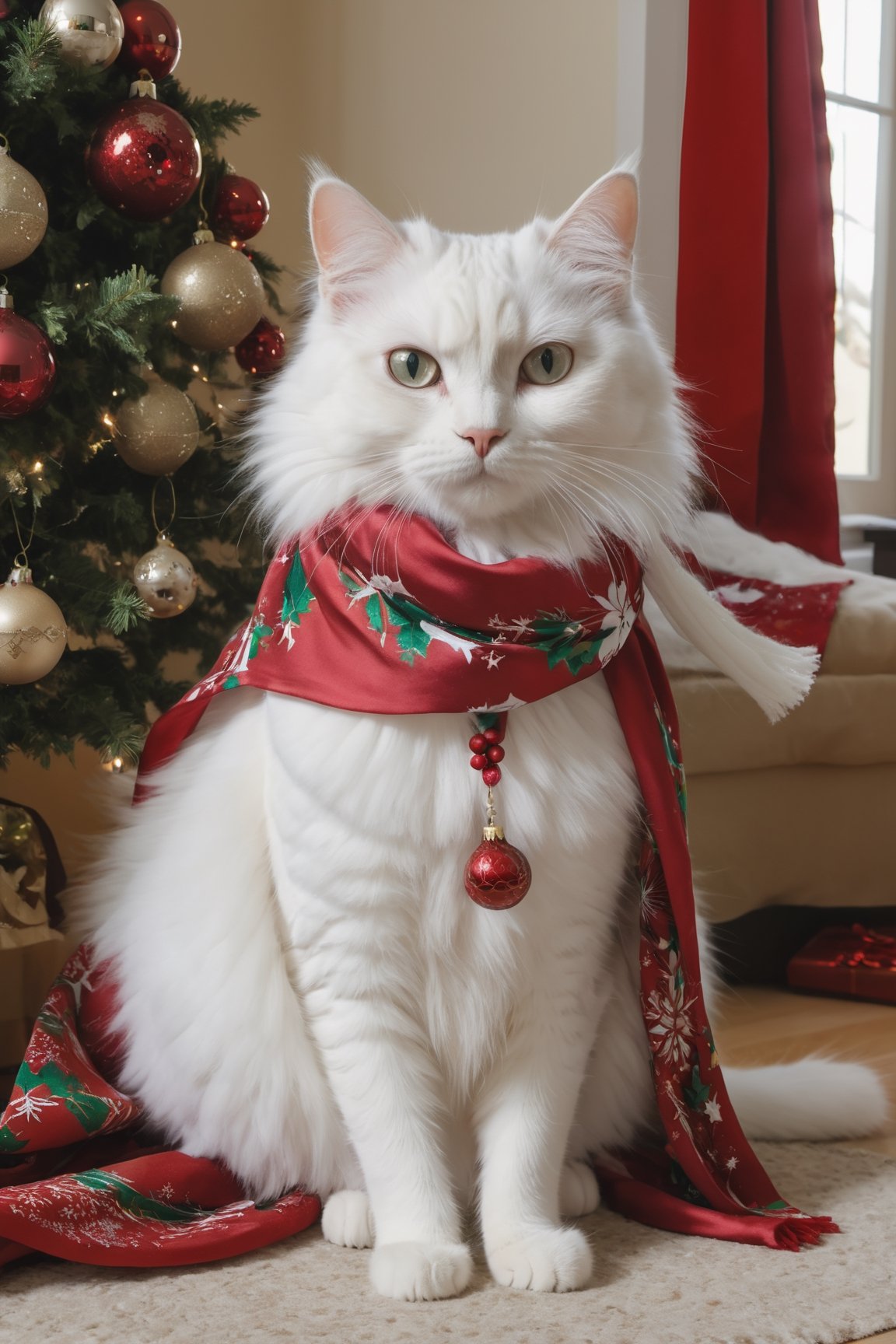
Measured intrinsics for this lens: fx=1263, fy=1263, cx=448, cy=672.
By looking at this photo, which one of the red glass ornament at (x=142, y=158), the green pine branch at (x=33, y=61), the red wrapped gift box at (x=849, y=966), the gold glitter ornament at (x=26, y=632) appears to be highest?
the green pine branch at (x=33, y=61)

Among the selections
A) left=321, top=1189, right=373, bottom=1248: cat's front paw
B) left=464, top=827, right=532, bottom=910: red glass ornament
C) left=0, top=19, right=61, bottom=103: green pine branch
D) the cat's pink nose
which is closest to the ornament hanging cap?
left=0, top=19, right=61, bottom=103: green pine branch

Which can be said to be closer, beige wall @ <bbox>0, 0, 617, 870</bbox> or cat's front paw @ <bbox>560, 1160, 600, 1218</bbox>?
cat's front paw @ <bbox>560, 1160, 600, 1218</bbox>

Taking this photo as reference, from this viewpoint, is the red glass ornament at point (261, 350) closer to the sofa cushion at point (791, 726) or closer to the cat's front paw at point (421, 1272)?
the sofa cushion at point (791, 726)

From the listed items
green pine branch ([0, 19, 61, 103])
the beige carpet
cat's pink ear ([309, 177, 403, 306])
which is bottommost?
the beige carpet

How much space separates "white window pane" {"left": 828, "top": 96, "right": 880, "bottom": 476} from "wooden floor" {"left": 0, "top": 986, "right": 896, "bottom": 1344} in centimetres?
164

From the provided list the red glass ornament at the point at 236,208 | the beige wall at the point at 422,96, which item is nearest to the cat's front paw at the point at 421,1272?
the red glass ornament at the point at 236,208

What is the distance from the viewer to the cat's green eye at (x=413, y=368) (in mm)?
1096

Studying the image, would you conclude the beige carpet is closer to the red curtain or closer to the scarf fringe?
the scarf fringe

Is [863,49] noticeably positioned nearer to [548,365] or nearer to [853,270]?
[853,270]

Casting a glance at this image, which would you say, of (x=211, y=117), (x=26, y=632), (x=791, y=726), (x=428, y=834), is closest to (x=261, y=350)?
(x=211, y=117)

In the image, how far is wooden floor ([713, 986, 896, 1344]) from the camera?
5.86 feet

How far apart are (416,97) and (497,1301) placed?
2616 mm

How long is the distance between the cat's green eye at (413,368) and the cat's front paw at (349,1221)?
0.76 metres

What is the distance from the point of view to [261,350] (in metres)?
1.72
